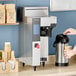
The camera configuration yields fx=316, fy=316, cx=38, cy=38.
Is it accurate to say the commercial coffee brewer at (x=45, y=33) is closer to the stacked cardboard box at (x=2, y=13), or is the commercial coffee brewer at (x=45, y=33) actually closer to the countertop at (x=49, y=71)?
the countertop at (x=49, y=71)

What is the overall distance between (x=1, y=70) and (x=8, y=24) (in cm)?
49

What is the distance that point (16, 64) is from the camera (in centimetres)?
325

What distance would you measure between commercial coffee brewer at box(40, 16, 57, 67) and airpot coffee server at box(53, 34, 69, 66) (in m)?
0.13

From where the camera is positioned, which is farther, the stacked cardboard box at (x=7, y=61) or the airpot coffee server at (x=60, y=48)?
the airpot coffee server at (x=60, y=48)

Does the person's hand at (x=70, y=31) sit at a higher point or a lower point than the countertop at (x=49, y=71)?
higher

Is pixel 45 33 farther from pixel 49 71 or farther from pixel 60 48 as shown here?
pixel 49 71

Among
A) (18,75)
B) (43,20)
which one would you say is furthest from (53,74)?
(43,20)

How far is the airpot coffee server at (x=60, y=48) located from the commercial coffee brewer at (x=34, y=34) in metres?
0.18

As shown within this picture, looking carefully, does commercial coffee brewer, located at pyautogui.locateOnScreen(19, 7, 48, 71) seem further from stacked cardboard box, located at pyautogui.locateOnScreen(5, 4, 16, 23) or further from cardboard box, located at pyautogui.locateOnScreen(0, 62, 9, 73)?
cardboard box, located at pyautogui.locateOnScreen(0, 62, 9, 73)

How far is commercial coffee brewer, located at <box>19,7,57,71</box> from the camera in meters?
3.26

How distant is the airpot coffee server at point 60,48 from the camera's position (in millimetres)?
3514

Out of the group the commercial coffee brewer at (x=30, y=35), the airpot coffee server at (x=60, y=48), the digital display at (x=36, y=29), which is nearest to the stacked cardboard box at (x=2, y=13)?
the commercial coffee brewer at (x=30, y=35)

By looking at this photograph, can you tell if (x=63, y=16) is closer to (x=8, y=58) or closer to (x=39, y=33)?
(x=39, y=33)

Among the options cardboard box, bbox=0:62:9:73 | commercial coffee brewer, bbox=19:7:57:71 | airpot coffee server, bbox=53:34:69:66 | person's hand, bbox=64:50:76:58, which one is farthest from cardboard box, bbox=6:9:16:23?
person's hand, bbox=64:50:76:58
